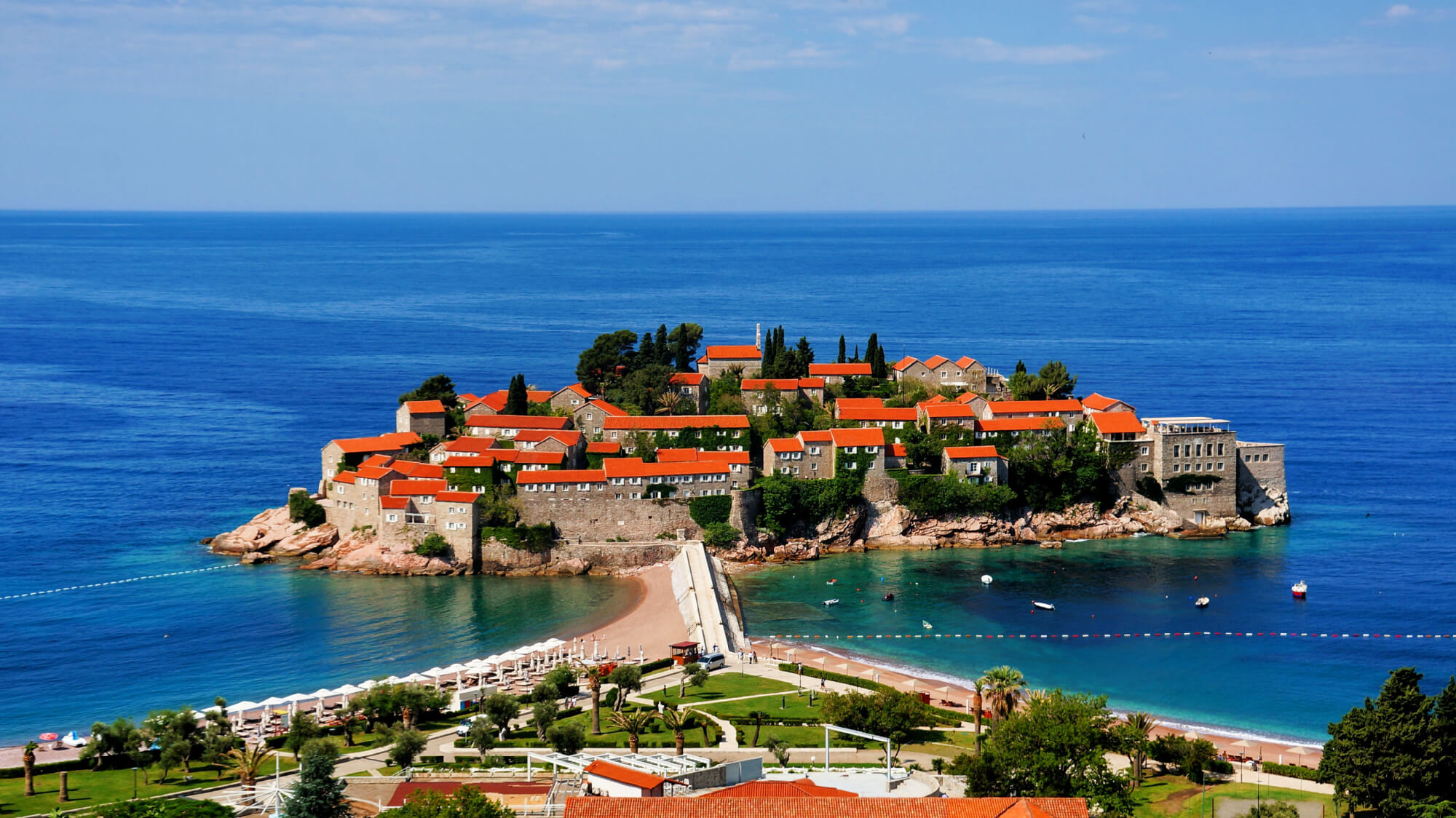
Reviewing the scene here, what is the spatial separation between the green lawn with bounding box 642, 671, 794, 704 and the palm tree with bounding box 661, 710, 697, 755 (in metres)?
2.65

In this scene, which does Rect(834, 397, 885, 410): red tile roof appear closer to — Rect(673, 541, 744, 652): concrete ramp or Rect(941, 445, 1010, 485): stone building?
Rect(941, 445, 1010, 485): stone building

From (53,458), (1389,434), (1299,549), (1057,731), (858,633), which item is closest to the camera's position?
(1057,731)

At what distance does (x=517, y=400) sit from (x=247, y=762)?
44732 millimetres

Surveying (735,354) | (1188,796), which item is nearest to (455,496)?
(735,354)

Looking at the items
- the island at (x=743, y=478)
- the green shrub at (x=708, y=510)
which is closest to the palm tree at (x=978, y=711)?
the green shrub at (x=708, y=510)

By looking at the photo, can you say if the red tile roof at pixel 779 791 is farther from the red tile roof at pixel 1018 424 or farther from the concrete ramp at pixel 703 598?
the red tile roof at pixel 1018 424

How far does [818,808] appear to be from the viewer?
122ft

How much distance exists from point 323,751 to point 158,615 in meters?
31.4

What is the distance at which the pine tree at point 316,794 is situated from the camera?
4069 cm

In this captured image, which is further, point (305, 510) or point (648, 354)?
point (648, 354)

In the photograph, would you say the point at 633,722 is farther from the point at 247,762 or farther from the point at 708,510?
the point at 708,510

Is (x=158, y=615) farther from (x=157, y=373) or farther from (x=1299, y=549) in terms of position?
(x=157, y=373)

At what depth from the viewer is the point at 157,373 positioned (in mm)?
146000

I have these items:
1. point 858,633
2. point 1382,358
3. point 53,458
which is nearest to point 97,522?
point 53,458
